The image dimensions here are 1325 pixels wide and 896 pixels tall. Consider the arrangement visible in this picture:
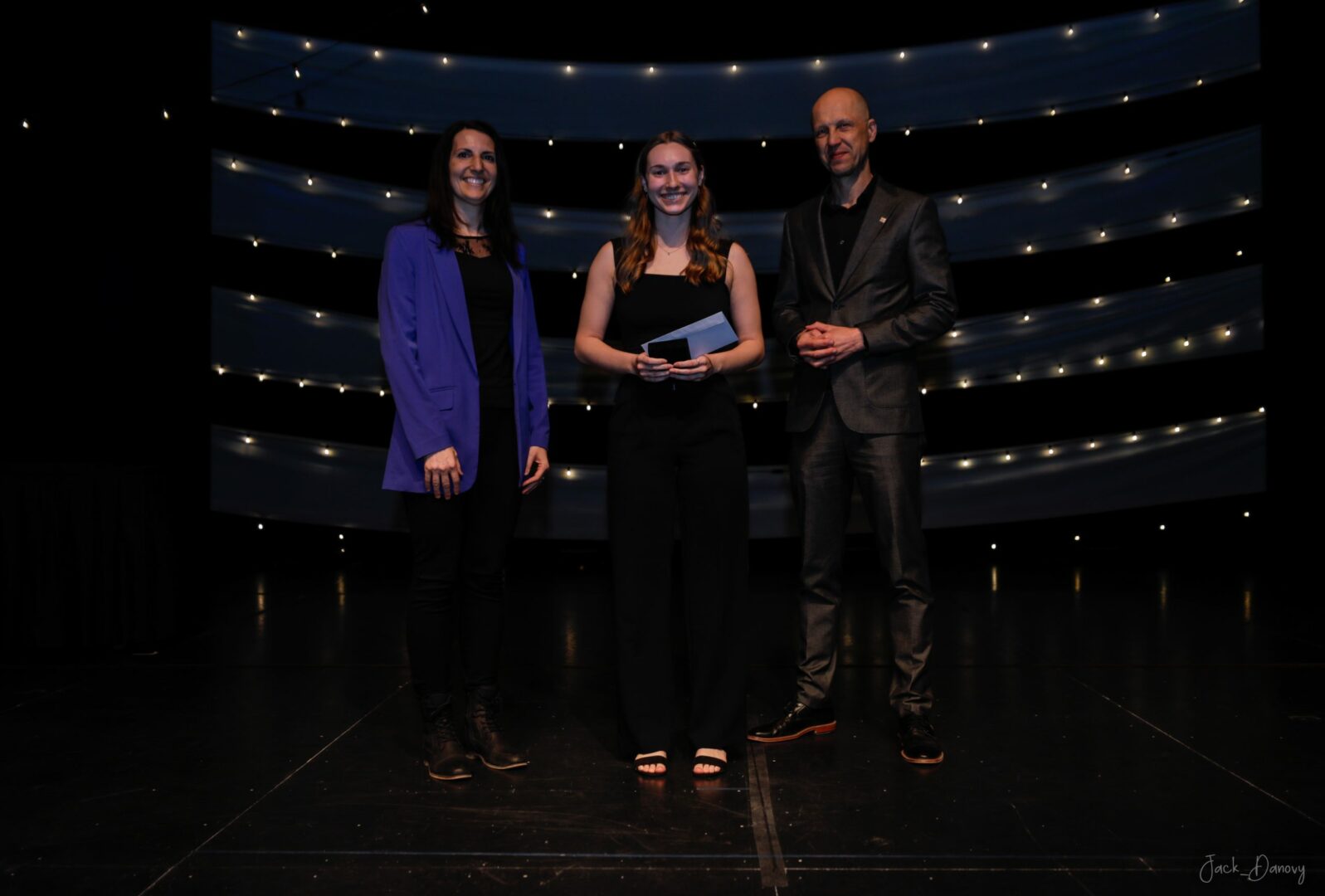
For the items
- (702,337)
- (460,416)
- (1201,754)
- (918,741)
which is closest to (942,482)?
(1201,754)

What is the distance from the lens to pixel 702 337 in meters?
2.33

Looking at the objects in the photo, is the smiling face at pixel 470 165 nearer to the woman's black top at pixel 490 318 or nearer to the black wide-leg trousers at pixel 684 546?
the woman's black top at pixel 490 318

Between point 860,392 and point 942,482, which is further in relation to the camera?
point 942,482

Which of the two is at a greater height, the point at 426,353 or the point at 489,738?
the point at 426,353

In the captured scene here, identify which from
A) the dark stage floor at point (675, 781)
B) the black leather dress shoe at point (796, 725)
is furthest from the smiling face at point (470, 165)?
the black leather dress shoe at point (796, 725)

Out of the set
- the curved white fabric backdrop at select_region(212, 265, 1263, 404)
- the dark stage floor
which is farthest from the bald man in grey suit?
the curved white fabric backdrop at select_region(212, 265, 1263, 404)

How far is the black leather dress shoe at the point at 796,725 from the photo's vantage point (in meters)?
2.63

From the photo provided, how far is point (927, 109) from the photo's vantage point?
6141mm

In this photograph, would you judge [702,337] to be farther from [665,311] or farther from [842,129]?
[842,129]

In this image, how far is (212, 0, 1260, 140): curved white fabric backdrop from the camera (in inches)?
237

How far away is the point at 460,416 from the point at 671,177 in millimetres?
743

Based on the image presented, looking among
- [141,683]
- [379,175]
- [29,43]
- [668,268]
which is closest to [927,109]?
[379,175]

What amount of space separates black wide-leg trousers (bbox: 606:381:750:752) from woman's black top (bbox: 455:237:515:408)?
29cm

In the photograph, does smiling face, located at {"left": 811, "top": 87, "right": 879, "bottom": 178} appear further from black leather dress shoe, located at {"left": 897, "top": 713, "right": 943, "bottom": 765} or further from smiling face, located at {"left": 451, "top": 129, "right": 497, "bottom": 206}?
black leather dress shoe, located at {"left": 897, "top": 713, "right": 943, "bottom": 765}
